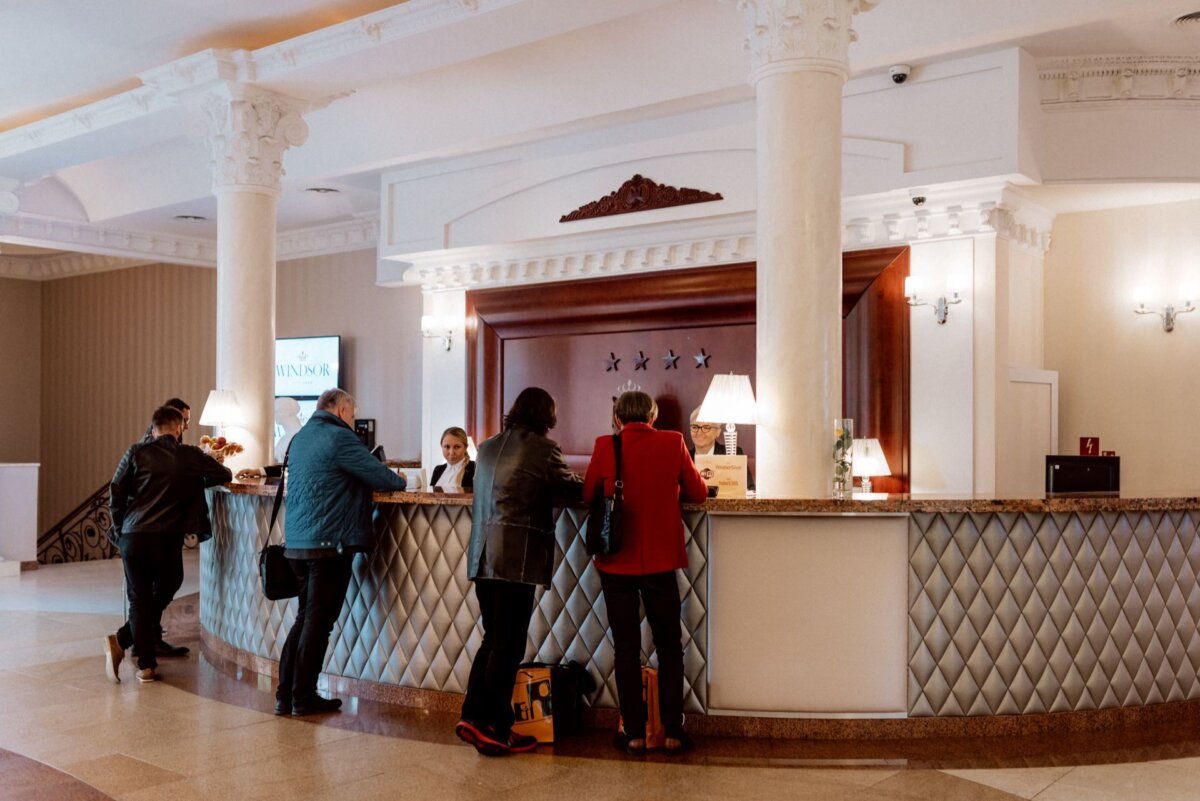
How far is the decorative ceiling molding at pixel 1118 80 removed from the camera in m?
7.54

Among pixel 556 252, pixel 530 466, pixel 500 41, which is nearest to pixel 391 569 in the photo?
pixel 530 466

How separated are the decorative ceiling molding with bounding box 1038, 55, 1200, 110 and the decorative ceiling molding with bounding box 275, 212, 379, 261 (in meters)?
7.41

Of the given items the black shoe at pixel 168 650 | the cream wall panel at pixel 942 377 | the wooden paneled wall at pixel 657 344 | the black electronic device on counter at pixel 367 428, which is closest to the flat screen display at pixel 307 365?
the black electronic device on counter at pixel 367 428

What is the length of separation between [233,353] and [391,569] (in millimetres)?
3135

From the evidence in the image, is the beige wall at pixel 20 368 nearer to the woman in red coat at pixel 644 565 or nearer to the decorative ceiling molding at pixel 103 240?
the decorative ceiling molding at pixel 103 240

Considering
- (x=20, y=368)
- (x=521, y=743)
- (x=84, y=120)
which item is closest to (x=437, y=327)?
(x=84, y=120)

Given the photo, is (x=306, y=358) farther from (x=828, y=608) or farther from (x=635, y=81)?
(x=828, y=608)

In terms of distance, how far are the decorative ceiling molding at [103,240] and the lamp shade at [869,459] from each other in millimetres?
9309

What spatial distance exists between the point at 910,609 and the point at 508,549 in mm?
1825

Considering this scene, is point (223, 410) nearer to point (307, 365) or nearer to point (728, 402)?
point (728, 402)

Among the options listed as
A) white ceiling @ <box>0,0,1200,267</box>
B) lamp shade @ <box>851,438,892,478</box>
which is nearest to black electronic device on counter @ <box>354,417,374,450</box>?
white ceiling @ <box>0,0,1200,267</box>

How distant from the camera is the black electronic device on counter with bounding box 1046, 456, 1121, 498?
653 centimetres

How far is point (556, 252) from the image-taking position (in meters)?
10.0

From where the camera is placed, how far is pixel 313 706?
5609mm
